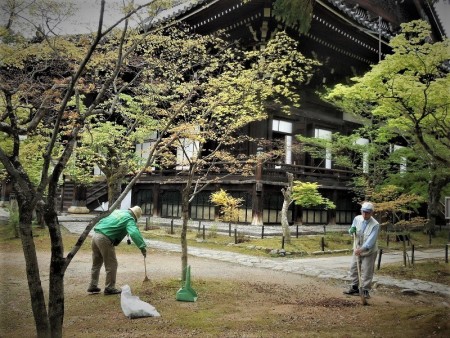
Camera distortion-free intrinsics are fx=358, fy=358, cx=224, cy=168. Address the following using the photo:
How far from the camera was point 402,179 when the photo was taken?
6723 millimetres

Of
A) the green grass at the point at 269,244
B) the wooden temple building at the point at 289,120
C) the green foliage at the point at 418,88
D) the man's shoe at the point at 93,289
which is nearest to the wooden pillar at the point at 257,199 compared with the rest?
the wooden temple building at the point at 289,120

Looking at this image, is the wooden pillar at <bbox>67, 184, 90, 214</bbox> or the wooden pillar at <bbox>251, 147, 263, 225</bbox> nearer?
the wooden pillar at <bbox>251, 147, 263, 225</bbox>

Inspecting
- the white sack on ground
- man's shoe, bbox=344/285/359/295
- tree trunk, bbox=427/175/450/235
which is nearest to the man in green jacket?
the white sack on ground

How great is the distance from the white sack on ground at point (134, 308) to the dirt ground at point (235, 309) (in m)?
0.06

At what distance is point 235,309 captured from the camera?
4551mm

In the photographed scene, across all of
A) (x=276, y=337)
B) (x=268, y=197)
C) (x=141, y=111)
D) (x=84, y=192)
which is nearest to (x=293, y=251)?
(x=268, y=197)

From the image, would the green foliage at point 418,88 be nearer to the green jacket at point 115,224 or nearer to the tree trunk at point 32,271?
the green jacket at point 115,224

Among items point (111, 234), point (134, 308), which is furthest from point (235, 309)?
point (111, 234)

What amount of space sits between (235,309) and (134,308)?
4.17 feet

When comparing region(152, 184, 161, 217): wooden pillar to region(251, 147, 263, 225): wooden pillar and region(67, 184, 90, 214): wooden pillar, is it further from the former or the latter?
region(67, 184, 90, 214): wooden pillar

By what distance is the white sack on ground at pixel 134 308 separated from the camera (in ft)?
13.4

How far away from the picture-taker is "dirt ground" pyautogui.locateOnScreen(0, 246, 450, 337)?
3.62 meters

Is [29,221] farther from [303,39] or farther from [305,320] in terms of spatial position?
[303,39]

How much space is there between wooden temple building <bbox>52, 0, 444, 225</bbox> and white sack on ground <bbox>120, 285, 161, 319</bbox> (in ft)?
21.3
